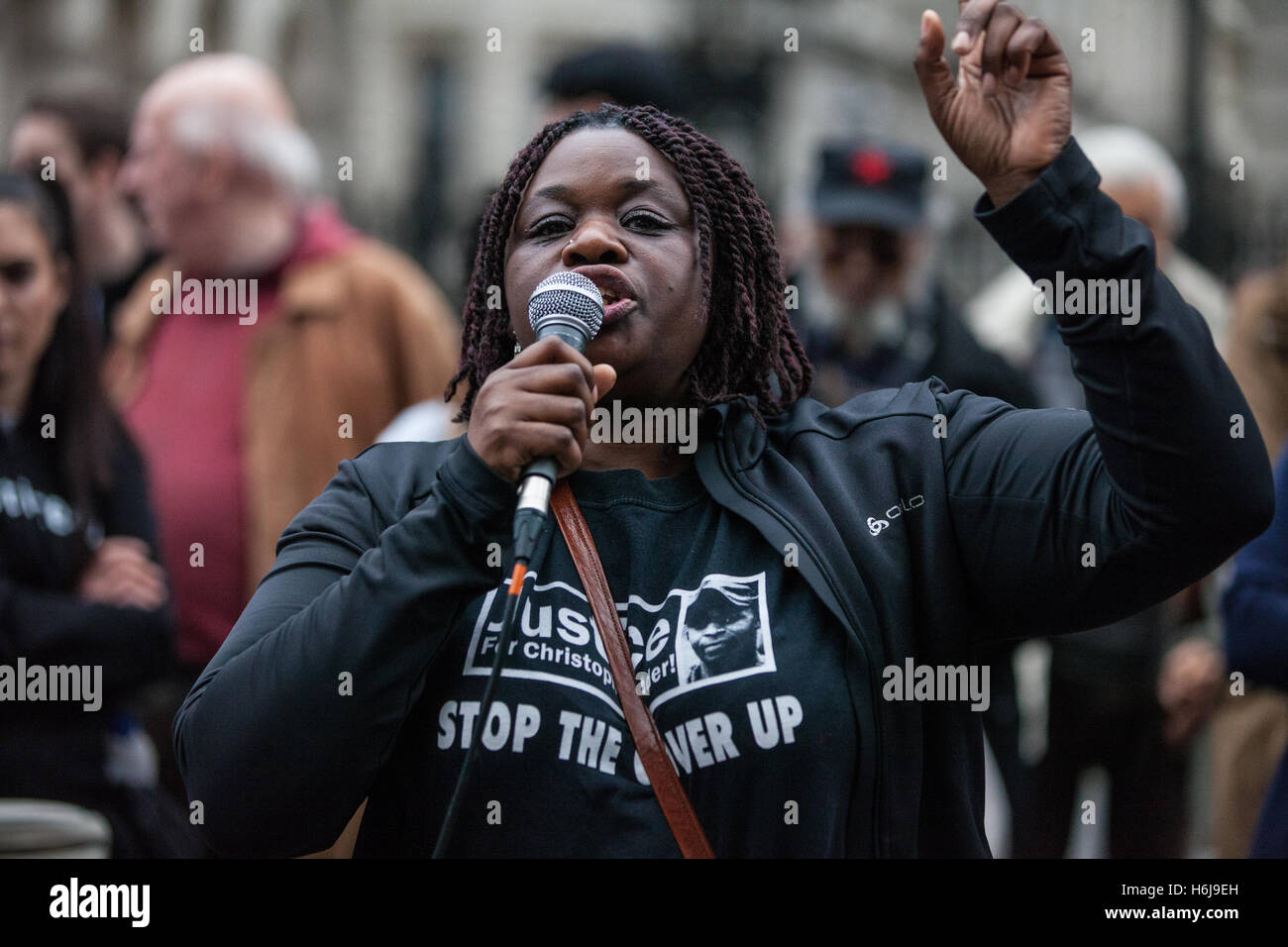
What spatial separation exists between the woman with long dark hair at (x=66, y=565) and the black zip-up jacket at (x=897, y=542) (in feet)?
6.19

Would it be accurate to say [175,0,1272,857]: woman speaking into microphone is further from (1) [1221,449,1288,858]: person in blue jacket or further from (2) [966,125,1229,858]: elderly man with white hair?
(2) [966,125,1229,858]: elderly man with white hair

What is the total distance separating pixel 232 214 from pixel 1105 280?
3685 millimetres

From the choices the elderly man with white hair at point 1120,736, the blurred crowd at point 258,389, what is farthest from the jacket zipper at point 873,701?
the elderly man with white hair at point 1120,736

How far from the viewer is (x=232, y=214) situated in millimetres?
5422

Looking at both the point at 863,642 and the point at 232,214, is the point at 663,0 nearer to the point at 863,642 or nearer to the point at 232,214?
the point at 232,214

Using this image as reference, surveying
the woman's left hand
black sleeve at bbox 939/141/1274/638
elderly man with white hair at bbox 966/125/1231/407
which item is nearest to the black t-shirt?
black sleeve at bbox 939/141/1274/638

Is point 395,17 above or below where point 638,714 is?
above

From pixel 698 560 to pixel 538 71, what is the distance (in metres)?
25.1

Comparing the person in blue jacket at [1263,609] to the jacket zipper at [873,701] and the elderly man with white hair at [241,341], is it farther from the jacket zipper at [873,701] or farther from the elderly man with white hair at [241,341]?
the elderly man with white hair at [241,341]

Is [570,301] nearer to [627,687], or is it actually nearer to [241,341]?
[627,687]

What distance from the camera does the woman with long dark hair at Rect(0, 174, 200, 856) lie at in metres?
4.18

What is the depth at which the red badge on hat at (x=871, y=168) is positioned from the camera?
5.45m
